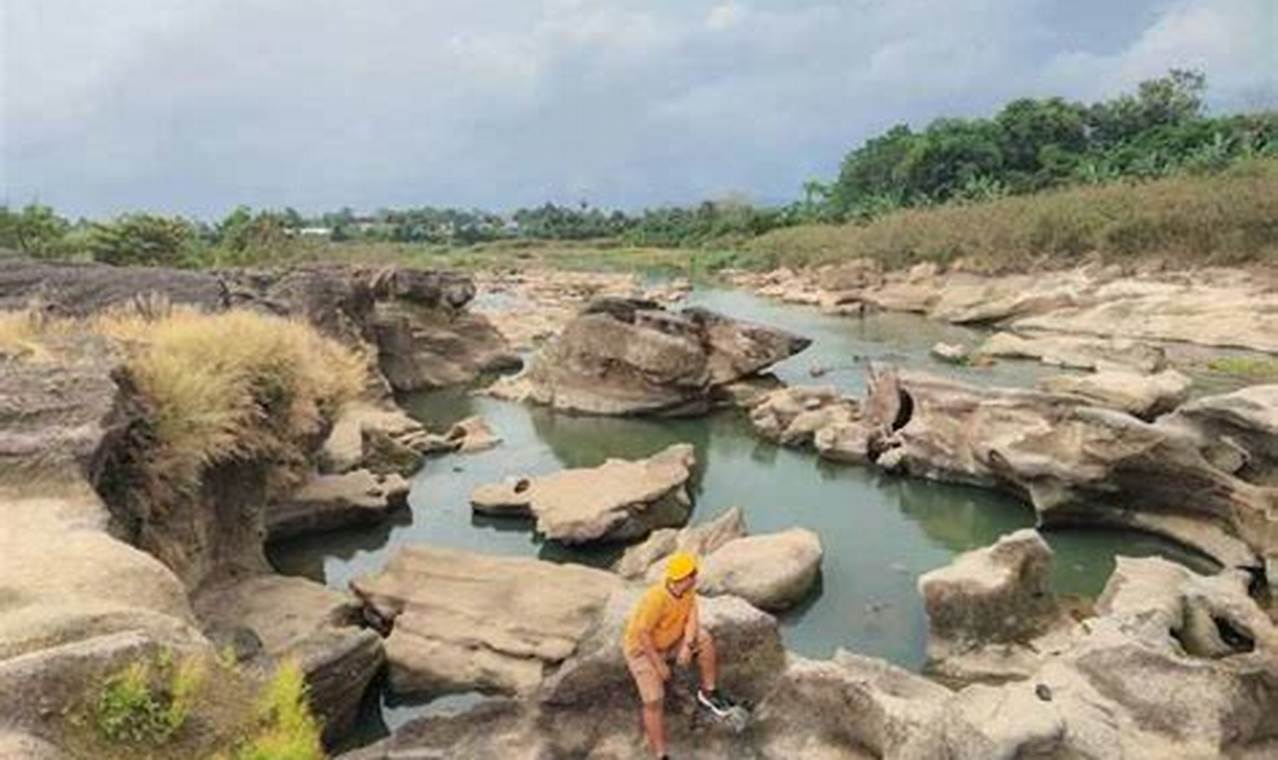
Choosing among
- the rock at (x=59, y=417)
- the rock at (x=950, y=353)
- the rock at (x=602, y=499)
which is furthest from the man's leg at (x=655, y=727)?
the rock at (x=950, y=353)

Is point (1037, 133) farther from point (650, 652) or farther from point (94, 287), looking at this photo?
point (650, 652)

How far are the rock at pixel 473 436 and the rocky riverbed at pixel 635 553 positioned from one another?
13 cm

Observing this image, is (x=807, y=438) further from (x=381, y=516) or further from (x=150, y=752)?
(x=150, y=752)

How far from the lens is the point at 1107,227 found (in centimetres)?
5078

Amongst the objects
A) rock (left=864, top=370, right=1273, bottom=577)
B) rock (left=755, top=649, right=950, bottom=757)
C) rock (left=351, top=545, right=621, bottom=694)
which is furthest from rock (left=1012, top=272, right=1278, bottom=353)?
rock (left=755, top=649, right=950, bottom=757)

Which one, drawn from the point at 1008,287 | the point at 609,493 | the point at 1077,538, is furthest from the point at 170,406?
the point at 1008,287

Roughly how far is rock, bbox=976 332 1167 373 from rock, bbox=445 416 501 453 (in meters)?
17.4

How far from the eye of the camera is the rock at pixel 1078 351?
3319cm

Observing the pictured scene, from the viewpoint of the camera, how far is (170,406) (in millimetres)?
13812

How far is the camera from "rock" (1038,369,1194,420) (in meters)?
23.4

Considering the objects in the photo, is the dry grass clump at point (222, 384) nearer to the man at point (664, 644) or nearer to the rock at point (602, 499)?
the rock at point (602, 499)

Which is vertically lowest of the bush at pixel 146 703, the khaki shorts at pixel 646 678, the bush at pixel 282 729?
the khaki shorts at pixel 646 678

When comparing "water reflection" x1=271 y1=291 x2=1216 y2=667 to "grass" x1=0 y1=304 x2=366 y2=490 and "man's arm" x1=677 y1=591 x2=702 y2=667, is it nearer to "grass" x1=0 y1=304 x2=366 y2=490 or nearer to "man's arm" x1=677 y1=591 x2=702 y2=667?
"grass" x1=0 y1=304 x2=366 y2=490

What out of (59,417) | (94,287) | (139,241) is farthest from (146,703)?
(139,241)
